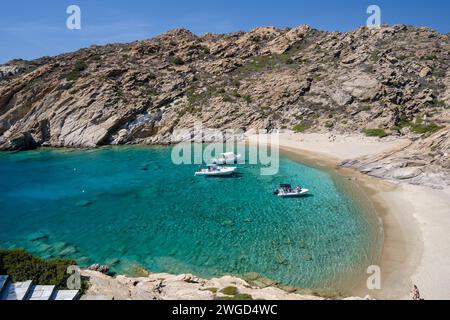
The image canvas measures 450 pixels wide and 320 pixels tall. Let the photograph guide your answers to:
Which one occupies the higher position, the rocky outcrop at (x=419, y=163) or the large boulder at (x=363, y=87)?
the large boulder at (x=363, y=87)

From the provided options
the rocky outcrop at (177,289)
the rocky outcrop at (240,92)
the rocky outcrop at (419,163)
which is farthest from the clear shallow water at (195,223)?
the rocky outcrop at (240,92)

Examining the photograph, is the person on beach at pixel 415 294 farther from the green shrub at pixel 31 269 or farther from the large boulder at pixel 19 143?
the large boulder at pixel 19 143

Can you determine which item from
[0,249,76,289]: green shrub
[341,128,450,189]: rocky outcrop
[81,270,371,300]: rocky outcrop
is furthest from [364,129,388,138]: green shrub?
[0,249,76,289]: green shrub

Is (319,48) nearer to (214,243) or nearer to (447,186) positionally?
(447,186)

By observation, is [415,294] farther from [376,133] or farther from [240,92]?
[240,92]

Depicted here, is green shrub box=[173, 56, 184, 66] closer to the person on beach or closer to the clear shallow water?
the clear shallow water
